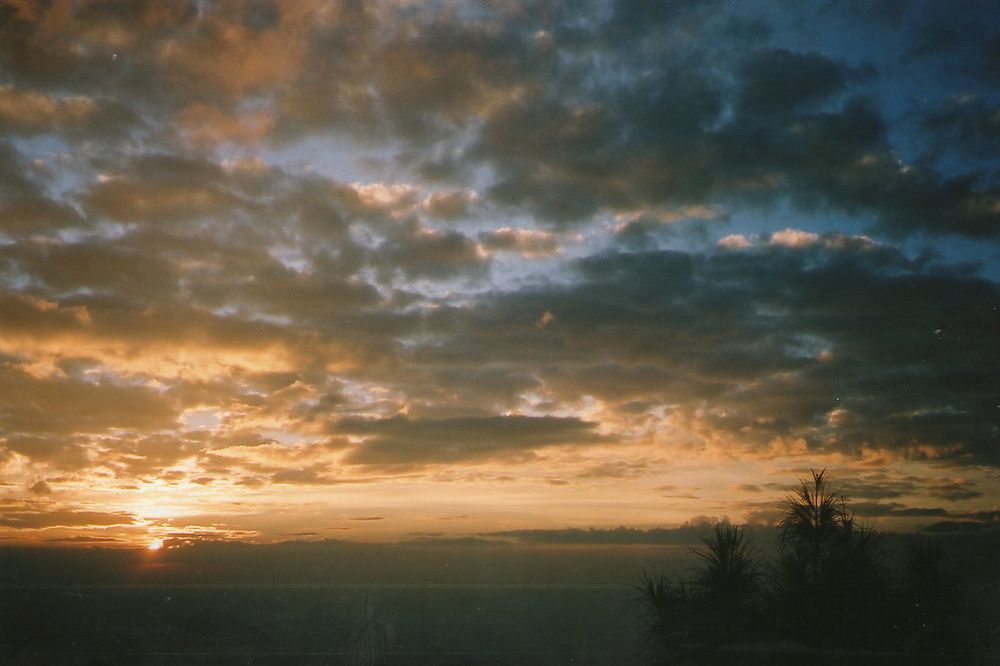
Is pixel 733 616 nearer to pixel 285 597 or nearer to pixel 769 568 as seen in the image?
pixel 769 568

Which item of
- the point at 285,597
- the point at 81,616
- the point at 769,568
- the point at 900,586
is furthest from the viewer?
the point at 285,597

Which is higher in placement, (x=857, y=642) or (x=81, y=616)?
(x=857, y=642)

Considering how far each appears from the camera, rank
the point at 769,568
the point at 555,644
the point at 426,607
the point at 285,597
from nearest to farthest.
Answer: the point at 769,568
the point at 555,644
the point at 285,597
the point at 426,607

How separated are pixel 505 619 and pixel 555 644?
29769 mm

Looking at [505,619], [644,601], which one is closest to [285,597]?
[505,619]

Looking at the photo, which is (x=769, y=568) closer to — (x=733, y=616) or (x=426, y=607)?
(x=733, y=616)

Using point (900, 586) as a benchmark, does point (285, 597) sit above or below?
below

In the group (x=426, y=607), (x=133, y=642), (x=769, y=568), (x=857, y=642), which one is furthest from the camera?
(x=426, y=607)

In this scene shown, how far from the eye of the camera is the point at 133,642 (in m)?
50.6

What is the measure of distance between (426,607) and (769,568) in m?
86.0

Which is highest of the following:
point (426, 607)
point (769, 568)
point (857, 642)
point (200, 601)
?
point (769, 568)

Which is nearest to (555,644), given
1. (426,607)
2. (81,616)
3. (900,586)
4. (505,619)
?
(505,619)

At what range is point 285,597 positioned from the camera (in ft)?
283

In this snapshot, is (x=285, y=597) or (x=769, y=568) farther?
(x=285, y=597)
